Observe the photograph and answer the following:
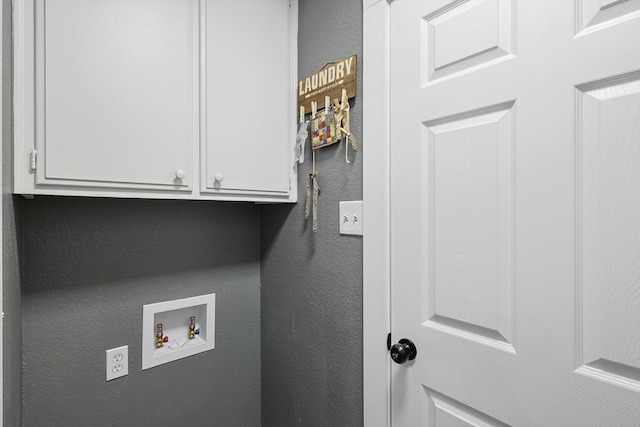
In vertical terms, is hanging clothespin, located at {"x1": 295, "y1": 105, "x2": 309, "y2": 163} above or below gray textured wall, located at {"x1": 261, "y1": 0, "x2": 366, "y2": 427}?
above

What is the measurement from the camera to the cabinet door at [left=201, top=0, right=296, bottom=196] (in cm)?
112

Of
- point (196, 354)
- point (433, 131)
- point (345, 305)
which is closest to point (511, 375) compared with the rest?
point (345, 305)

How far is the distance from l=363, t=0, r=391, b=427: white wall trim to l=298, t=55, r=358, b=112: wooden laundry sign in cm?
6

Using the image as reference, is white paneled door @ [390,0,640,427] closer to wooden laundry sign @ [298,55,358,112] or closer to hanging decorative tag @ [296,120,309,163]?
wooden laundry sign @ [298,55,358,112]

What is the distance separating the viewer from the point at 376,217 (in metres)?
1.03

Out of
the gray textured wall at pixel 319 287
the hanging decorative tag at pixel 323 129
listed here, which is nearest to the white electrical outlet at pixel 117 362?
the gray textured wall at pixel 319 287

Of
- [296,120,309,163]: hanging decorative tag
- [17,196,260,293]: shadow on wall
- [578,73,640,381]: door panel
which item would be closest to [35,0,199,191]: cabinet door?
[17,196,260,293]: shadow on wall

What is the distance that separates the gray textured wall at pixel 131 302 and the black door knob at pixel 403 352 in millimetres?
809

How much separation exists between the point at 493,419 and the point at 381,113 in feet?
2.90

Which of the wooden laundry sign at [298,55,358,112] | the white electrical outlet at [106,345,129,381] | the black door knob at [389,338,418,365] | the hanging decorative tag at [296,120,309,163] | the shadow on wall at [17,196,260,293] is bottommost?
the white electrical outlet at [106,345,129,381]

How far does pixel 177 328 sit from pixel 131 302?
239mm

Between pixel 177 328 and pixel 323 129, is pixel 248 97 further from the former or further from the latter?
pixel 177 328

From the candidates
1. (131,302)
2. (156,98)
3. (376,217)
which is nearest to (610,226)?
(376,217)

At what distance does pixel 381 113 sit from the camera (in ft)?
3.32
